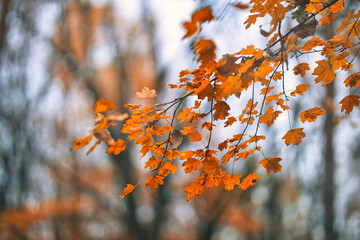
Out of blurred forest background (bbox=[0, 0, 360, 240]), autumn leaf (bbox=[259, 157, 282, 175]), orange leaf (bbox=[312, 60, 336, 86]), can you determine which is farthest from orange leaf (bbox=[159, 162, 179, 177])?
blurred forest background (bbox=[0, 0, 360, 240])

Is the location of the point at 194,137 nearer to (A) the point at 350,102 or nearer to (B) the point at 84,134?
(A) the point at 350,102

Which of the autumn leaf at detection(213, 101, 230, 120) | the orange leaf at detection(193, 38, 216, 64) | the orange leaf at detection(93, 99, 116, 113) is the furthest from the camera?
the autumn leaf at detection(213, 101, 230, 120)

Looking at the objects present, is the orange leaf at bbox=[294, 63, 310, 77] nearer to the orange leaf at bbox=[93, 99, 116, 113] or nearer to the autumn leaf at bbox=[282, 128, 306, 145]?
the autumn leaf at bbox=[282, 128, 306, 145]

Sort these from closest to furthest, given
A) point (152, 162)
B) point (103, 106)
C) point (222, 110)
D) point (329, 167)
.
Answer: point (103, 106) → point (222, 110) → point (152, 162) → point (329, 167)

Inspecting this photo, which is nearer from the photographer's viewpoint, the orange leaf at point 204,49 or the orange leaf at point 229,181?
the orange leaf at point 204,49

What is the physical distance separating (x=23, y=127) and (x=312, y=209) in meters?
7.92

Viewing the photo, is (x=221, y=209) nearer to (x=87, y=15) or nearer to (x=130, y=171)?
(x=130, y=171)

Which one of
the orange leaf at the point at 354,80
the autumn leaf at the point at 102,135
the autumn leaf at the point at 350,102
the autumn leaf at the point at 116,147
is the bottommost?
the autumn leaf at the point at 102,135

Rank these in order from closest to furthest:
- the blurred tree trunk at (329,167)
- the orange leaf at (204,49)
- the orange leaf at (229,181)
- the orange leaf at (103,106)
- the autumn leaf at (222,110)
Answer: the orange leaf at (204,49), the orange leaf at (103,106), the autumn leaf at (222,110), the orange leaf at (229,181), the blurred tree trunk at (329,167)

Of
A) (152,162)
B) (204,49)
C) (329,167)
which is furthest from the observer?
(329,167)

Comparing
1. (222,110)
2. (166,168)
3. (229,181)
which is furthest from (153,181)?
(222,110)

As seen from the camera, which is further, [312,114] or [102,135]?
[312,114]

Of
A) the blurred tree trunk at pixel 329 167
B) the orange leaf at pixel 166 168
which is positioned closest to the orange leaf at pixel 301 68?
the orange leaf at pixel 166 168

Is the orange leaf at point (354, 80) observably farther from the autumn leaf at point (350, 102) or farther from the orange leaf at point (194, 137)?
the orange leaf at point (194, 137)
